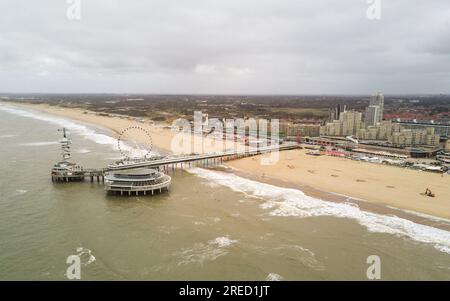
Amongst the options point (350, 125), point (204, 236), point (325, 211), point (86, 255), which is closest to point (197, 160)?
point (325, 211)

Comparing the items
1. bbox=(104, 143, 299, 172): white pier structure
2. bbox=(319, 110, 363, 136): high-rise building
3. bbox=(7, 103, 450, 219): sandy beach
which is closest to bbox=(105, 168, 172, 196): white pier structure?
bbox=(104, 143, 299, 172): white pier structure

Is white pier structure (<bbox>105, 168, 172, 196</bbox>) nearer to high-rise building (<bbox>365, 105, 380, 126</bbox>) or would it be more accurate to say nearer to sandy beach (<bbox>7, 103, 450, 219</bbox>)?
sandy beach (<bbox>7, 103, 450, 219</bbox>)

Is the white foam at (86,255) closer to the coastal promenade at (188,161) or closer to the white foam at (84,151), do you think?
the coastal promenade at (188,161)

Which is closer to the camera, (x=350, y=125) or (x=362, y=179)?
(x=362, y=179)

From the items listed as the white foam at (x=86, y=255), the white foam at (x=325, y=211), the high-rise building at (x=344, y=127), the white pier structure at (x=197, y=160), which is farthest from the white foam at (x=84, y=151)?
the high-rise building at (x=344, y=127)

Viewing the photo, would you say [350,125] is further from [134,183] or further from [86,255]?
[86,255]

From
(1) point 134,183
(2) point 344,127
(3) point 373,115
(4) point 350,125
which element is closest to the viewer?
(1) point 134,183
